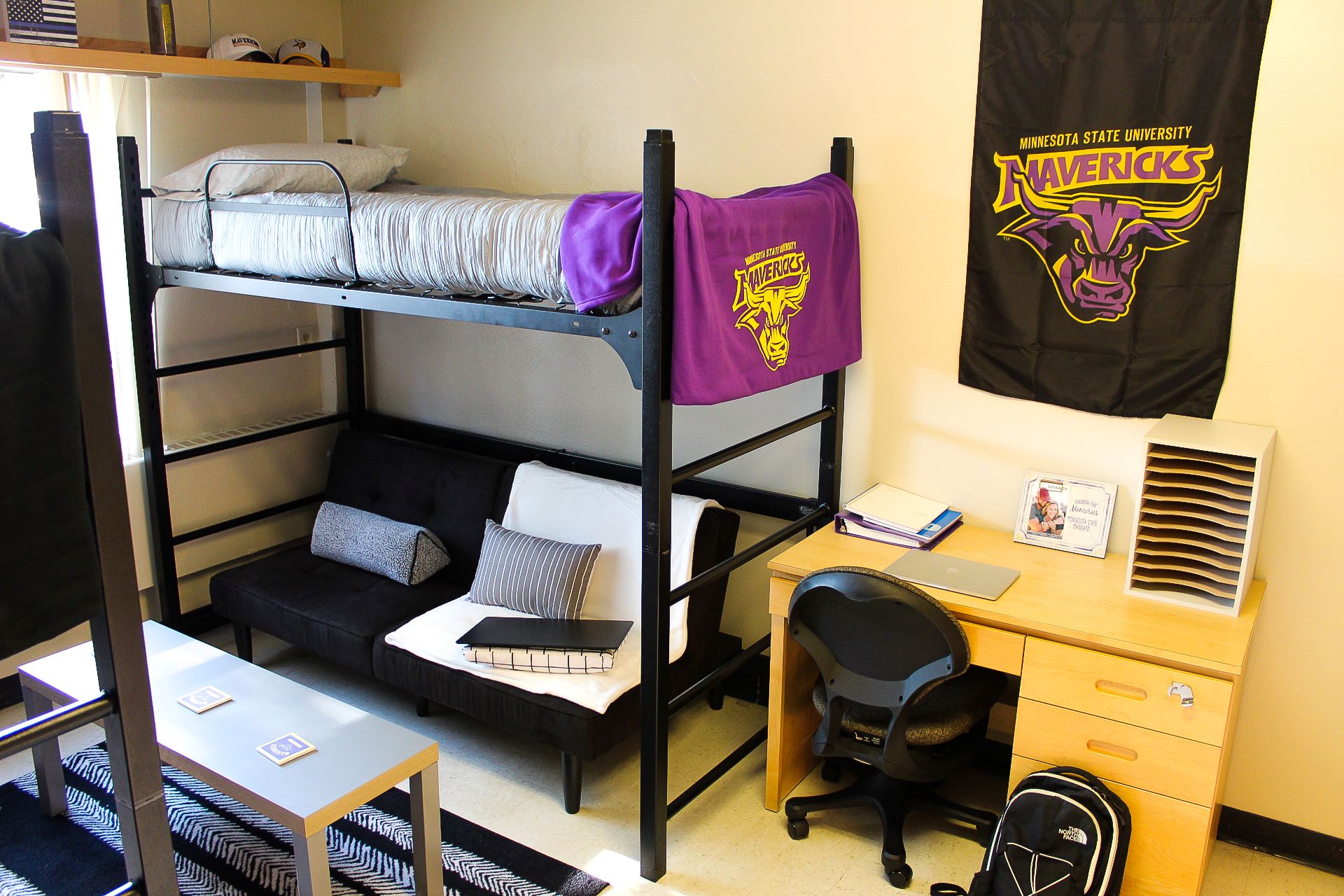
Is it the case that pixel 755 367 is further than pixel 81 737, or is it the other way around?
pixel 81 737

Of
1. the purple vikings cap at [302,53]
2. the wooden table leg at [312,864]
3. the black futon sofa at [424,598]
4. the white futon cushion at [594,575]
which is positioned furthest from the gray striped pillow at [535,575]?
the purple vikings cap at [302,53]

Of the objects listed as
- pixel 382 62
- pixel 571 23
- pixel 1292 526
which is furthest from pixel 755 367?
pixel 382 62

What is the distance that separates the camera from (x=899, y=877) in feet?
8.01

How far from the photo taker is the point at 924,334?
110 inches

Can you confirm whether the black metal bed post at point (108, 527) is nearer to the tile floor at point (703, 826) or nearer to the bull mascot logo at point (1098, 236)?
the tile floor at point (703, 826)

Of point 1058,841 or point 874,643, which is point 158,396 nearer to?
point 874,643

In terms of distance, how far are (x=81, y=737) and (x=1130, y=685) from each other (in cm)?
283

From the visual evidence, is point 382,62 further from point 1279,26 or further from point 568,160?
point 1279,26

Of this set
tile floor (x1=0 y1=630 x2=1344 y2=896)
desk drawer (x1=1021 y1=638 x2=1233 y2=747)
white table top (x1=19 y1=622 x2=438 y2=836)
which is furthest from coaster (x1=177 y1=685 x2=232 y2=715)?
desk drawer (x1=1021 y1=638 x2=1233 y2=747)

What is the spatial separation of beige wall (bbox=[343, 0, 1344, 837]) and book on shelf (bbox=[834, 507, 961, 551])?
98 millimetres

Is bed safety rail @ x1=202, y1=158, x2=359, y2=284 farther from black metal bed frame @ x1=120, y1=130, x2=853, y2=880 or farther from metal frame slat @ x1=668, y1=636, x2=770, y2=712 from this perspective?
metal frame slat @ x1=668, y1=636, x2=770, y2=712

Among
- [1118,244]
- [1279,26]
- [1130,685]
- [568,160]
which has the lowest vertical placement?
[1130,685]

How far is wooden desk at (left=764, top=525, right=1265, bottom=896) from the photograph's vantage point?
2.06 meters

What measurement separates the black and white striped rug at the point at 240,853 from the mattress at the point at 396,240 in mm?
1359
